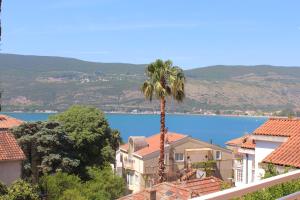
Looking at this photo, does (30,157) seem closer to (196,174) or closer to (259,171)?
(196,174)

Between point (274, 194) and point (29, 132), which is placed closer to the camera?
point (274, 194)

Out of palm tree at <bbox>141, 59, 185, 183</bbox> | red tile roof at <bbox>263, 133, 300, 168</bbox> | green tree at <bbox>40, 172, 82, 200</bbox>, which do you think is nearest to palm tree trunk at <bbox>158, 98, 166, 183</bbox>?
palm tree at <bbox>141, 59, 185, 183</bbox>

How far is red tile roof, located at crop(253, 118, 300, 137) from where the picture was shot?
1844 centimetres

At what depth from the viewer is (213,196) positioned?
23.3 ft

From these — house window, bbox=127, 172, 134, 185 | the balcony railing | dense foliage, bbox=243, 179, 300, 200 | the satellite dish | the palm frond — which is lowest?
house window, bbox=127, 172, 134, 185

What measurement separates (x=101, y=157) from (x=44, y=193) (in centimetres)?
1606

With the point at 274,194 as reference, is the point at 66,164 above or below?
below

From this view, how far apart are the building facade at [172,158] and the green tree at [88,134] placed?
4107mm

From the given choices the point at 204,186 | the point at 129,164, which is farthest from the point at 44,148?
the point at 204,186

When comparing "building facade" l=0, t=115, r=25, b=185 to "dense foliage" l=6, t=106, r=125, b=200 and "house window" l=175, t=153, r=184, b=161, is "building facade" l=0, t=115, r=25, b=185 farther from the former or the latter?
"house window" l=175, t=153, r=184, b=161

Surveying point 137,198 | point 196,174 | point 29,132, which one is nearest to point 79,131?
point 29,132

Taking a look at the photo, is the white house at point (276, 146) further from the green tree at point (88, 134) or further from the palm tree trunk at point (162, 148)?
the green tree at point (88, 134)

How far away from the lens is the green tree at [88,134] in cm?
4725

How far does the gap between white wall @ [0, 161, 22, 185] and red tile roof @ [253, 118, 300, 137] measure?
50.9 feet
